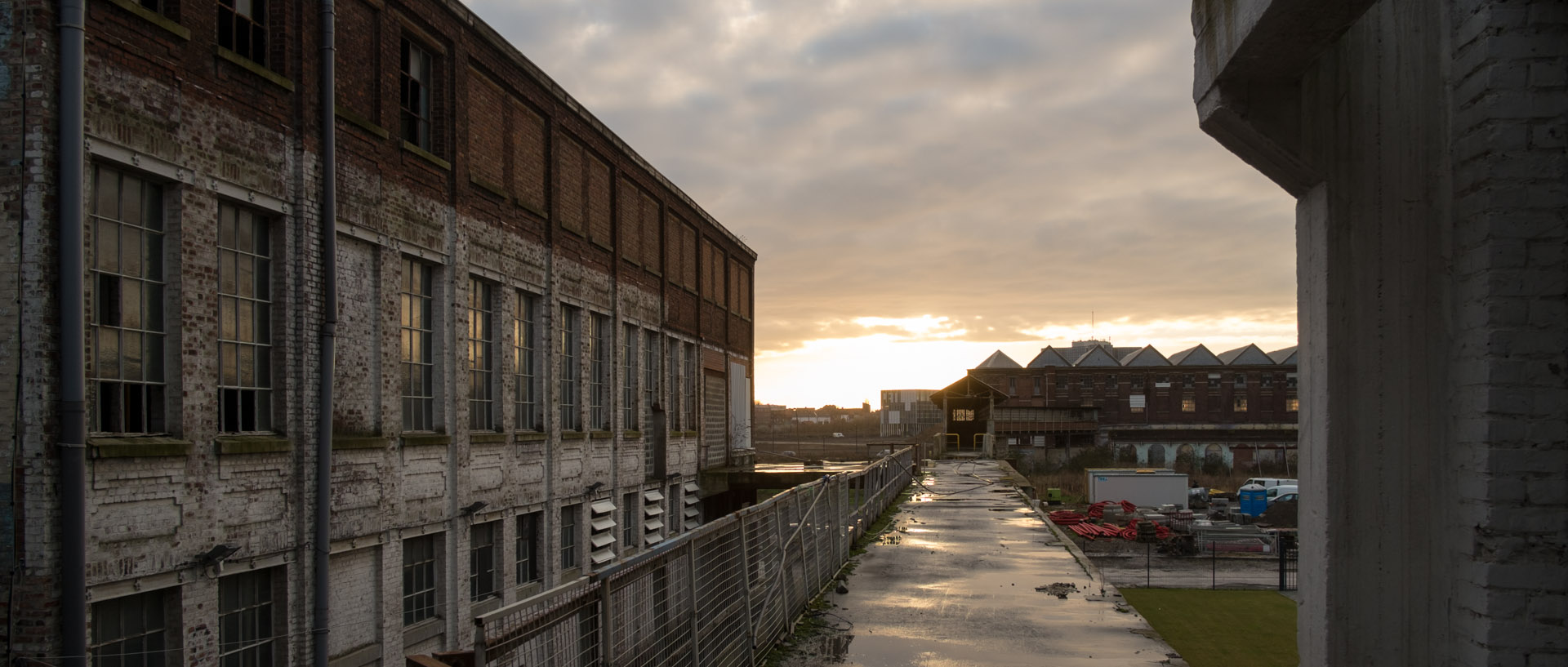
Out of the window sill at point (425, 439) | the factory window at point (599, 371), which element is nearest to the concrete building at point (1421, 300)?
the window sill at point (425, 439)

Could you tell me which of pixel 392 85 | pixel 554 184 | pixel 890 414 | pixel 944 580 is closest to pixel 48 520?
pixel 392 85

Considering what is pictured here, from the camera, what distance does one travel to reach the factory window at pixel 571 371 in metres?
19.7

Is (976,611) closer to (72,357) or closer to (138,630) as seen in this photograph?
(138,630)

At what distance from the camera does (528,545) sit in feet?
58.1

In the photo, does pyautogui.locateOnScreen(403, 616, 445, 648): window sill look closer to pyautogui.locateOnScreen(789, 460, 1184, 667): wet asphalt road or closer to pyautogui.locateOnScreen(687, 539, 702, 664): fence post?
pyautogui.locateOnScreen(789, 460, 1184, 667): wet asphalt road

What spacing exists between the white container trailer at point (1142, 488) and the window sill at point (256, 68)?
4197cm

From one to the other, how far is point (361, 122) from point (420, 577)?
6.13 metres

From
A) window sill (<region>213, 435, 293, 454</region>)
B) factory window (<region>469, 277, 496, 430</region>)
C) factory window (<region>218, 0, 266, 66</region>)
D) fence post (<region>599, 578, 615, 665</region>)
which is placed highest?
factory window (<region>218, 0, 266, 66</region>)

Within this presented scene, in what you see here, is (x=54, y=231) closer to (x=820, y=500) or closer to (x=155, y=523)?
(x=155, y=523)

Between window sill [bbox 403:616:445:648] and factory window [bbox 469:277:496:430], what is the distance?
3.06 metres

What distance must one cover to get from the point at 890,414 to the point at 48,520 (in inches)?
4498

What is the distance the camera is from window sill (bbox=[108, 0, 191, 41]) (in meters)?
9.20

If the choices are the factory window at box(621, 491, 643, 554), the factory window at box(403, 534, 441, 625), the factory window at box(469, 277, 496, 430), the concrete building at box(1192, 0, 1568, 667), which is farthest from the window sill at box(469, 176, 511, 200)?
the concrete building at box(1192, 0, 1568, 667)

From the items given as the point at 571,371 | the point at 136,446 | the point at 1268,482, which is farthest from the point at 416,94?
the point at 1268,482
